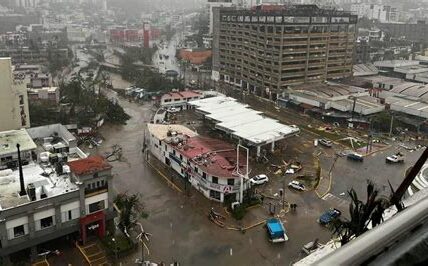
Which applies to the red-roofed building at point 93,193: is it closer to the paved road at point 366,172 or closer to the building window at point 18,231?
the building window at point 18,231

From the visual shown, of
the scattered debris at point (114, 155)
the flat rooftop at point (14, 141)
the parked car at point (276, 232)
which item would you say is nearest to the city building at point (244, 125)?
the scattered debris at point (114, 155)

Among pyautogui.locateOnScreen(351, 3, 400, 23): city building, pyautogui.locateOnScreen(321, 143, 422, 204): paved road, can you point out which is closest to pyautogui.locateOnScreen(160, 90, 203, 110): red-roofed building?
pyautogui.locateOnScreen(321, 143, 422, 204): paved road

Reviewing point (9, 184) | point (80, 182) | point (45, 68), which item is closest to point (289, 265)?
point (80, 182)

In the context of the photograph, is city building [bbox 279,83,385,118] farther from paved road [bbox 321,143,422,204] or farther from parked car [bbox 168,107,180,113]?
parked car [bbox 168,107,180,113]

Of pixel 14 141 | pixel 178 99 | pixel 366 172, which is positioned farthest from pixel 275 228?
pixel 178 99

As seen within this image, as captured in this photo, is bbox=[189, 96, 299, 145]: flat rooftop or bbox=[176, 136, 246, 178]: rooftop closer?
bbox=[176, 136, 246, 178]: rooftop

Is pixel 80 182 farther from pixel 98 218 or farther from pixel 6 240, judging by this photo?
pixel 6 240

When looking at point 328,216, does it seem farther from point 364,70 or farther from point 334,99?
point 364,70
